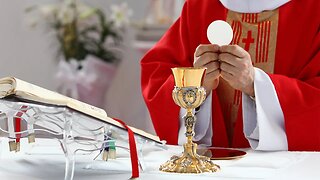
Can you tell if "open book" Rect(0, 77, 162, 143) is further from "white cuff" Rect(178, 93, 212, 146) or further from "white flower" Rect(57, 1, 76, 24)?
"white flower" Rect(57, 1, 76, 24)

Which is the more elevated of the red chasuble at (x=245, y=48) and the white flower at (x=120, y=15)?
the white flower at (x=120, y=15)

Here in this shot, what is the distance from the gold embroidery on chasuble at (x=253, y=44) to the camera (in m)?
1.88

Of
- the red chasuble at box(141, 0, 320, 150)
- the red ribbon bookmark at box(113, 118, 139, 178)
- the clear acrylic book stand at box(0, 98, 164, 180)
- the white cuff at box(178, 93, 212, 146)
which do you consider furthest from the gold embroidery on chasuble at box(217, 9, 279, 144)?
the red ribbon bookmark at box(113, 118, 139, 178)

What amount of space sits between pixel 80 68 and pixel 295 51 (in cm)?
236

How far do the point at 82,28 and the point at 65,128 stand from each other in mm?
2984

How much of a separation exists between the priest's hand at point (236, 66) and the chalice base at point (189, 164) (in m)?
0.26

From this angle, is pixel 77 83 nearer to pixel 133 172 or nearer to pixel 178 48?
pixel 178 48

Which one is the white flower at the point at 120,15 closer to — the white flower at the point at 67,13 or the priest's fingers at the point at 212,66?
the white flower at the point at 67,13

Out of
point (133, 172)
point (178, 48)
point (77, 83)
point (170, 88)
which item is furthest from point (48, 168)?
point (77, 83)

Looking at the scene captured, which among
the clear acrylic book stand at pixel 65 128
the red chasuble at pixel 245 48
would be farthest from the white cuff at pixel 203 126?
the clear acrylic book stand at pixel 65 128

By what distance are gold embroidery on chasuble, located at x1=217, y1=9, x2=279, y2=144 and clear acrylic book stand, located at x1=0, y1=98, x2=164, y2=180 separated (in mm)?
456

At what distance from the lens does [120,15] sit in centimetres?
413

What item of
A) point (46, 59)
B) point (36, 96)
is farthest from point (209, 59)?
point (46, 59)

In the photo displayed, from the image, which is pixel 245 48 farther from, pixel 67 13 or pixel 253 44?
pixel 67 13
